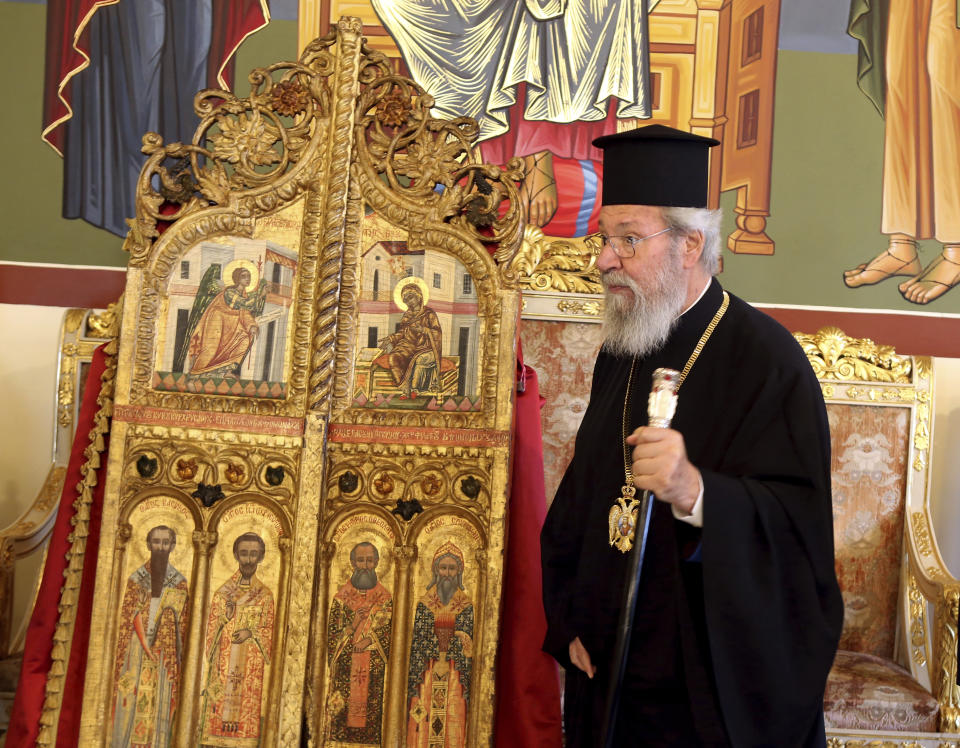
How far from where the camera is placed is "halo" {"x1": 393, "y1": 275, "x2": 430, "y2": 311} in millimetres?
3432

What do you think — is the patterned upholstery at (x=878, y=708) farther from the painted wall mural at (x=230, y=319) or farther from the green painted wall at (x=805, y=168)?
the painted wall mural at (x=230, y=319)

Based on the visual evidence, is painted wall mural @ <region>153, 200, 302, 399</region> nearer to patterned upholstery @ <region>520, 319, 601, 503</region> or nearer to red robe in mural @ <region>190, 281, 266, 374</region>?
red robe in mural @ <region>190, 281, 266, 374</region>

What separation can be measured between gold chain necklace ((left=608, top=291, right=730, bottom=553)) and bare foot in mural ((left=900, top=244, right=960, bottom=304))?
2.62 meters

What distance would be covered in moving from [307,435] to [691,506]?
Result: 1.56 meters

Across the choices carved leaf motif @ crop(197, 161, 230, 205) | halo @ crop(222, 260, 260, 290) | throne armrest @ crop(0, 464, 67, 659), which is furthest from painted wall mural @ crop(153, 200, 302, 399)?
throne armrest @ crop(0, 464, 67, 659)

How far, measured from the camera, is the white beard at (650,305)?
2676 millimetres

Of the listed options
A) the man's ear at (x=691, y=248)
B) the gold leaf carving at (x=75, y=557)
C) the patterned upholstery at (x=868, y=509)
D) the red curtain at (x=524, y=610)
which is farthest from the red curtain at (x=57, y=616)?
the patterned upholstery at (x=868, y=509)

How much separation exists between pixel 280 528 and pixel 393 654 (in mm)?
583

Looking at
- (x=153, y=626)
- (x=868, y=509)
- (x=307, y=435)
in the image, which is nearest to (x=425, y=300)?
(x=307, y=435)

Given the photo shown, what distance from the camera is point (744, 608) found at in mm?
2262

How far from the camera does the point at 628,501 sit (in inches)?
102

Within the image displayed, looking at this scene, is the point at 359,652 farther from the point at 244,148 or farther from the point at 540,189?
the point at 540,189

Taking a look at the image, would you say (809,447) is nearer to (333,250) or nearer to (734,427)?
(734,427)

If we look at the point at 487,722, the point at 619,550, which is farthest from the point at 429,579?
the point at 619,550
